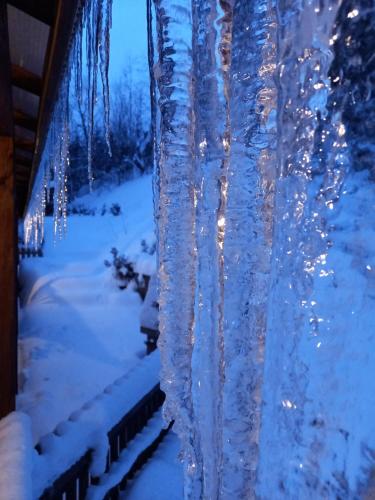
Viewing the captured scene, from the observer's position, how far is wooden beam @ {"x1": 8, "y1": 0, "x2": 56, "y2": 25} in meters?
1.55

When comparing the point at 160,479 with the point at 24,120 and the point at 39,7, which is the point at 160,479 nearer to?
the point at 24,120

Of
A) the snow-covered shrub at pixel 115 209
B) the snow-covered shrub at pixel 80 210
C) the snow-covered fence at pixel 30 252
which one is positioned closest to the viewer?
the snow-covered fence at pixel 30 252

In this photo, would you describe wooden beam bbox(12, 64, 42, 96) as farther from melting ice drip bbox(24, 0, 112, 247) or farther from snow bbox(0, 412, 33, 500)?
snow bbox(0, 412, 33, 500)

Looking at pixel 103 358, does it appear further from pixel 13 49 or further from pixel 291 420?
pixel 291 420

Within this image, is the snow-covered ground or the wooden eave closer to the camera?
the wooden eave

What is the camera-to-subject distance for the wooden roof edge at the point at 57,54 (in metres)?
1.39

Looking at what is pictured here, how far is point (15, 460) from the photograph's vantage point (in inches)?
78.4

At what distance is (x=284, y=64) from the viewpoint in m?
0.41

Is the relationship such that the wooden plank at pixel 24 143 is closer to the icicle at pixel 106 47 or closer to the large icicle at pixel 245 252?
the icicle at pixel 106 47

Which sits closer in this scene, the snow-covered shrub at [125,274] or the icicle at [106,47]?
the icicle at [106,47]

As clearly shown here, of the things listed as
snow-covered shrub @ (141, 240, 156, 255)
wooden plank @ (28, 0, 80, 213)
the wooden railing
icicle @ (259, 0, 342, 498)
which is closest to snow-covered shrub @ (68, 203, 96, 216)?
snow-covered shrub @ (141, 240, 156, 255)

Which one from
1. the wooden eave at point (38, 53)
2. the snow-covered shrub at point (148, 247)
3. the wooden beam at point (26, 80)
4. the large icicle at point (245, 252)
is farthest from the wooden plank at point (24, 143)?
the snow-covered shrub at point (148, 247)

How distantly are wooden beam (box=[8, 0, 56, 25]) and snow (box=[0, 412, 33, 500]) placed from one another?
1.99m

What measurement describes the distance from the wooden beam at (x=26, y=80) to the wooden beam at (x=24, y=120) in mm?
662
